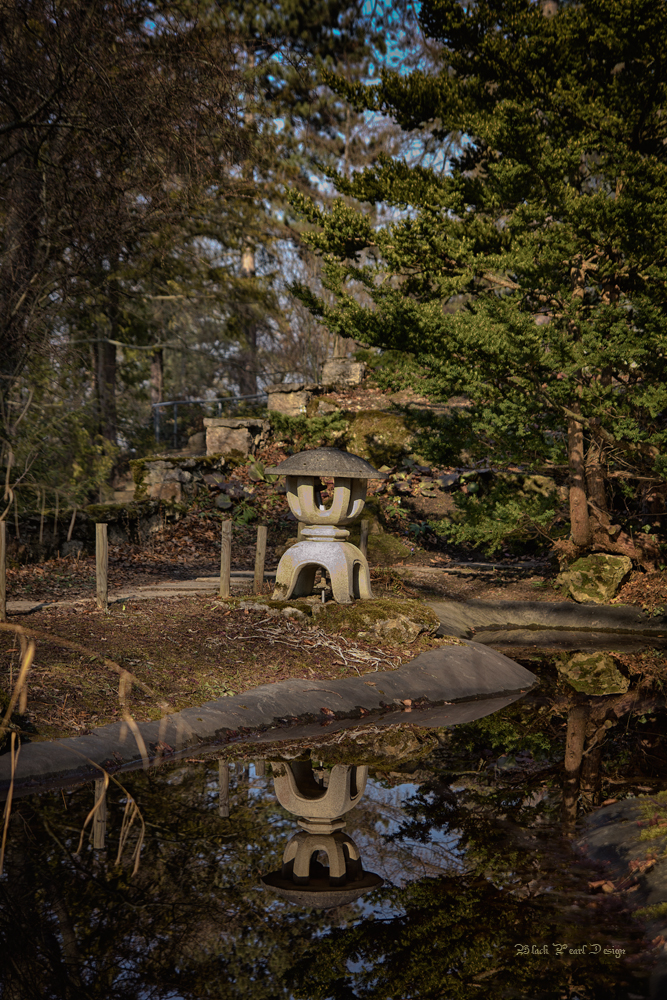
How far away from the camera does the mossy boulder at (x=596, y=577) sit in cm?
1138

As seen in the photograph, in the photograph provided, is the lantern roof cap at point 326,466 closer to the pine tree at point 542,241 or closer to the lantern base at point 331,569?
the lantern base at point 331,569

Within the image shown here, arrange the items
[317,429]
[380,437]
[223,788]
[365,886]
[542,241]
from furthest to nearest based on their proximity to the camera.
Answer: [380,437] → [317,429] → [542,241] → [223,788] → [365,886]

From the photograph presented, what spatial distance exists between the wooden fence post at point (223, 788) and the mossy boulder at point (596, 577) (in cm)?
727

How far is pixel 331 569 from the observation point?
8.95 m

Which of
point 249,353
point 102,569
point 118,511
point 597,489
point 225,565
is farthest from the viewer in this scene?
point 249,353

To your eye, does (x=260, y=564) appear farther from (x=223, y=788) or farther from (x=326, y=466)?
(x=223, y=788)

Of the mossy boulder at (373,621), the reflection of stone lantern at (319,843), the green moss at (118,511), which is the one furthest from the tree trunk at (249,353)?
the reflection of stone lantern at (319,843)

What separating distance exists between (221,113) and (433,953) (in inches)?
501

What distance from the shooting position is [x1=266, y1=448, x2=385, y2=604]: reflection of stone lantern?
8.92m

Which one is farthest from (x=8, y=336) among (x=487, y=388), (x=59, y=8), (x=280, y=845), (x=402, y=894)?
(x=402, y=894)

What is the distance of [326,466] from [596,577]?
16.3 ft

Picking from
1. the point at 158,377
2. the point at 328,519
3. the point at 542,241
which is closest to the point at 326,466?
the point at 328,519

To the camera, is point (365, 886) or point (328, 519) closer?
point (365, 886)

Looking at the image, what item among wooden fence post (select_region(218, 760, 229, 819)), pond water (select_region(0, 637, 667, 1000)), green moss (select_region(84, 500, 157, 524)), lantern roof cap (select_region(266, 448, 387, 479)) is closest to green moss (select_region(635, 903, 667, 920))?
pond water (select_region(0, 637, 667, 1000))
